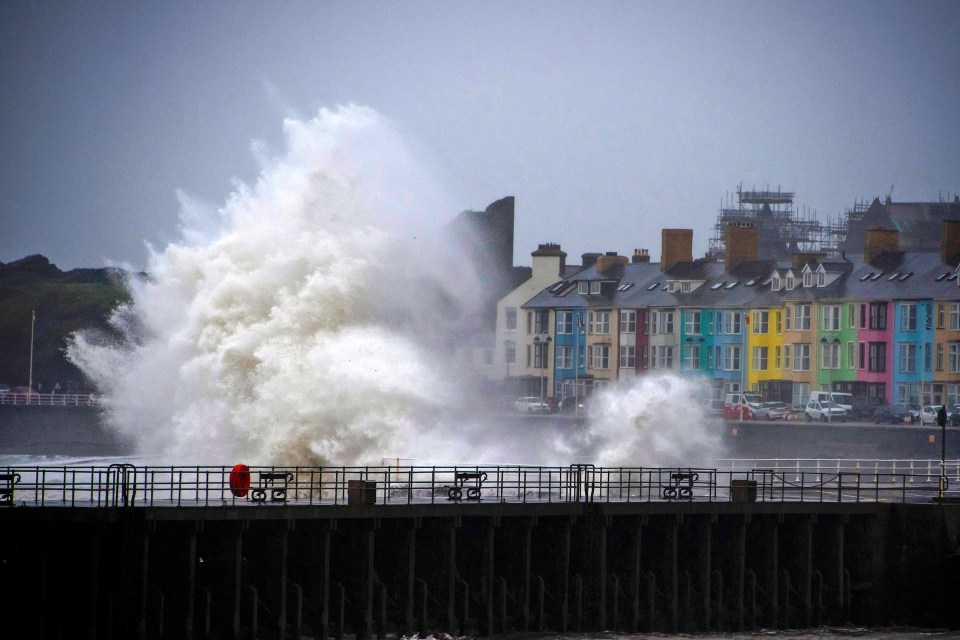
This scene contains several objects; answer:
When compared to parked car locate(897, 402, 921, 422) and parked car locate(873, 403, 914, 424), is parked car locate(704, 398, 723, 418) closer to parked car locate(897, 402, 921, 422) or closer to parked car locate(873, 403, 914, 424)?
parked car locate(873, 403, 914, 424)

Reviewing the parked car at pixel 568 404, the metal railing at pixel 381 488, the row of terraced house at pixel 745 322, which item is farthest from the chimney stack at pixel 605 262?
the metal railing at pixel 381 488

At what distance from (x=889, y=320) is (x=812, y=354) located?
611 cm

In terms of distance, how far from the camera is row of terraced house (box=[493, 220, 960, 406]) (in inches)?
3538

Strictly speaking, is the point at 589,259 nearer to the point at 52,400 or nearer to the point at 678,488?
the point at 52,400

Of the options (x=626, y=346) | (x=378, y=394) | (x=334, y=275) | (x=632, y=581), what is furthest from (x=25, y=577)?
(x=626, y=346)

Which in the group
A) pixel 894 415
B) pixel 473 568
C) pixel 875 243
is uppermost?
pixel 875 243

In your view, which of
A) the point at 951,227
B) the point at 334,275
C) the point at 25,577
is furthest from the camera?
the point at 951,227

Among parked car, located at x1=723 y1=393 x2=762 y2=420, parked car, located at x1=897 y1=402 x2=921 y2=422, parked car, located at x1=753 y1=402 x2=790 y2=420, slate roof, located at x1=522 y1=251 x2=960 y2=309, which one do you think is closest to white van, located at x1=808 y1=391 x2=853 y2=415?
parked car, located at x1=753 y1=402 x2=790 y2=420

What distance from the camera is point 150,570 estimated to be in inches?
1359

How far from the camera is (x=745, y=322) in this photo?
324 ft

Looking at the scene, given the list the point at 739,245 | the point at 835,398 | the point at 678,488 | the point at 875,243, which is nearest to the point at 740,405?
the point at 835,398

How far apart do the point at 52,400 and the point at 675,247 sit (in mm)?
40329

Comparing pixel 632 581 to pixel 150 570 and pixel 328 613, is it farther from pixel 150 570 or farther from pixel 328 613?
pixel 150 570

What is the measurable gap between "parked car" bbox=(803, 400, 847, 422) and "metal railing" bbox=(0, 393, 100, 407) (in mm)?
42477
